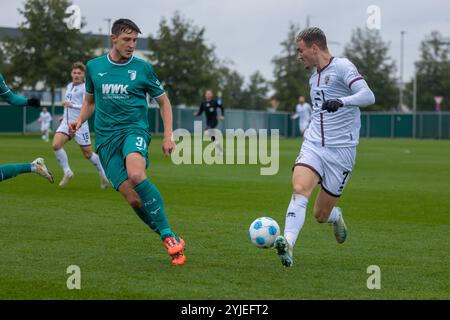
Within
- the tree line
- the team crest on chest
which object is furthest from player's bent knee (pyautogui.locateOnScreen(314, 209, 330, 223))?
the tree line

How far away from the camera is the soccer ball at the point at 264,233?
7996 mm

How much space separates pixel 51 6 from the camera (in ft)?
194

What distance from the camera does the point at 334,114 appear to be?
8.58 m

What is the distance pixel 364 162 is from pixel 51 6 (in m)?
36.9

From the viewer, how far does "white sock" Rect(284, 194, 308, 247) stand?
7.91 metres

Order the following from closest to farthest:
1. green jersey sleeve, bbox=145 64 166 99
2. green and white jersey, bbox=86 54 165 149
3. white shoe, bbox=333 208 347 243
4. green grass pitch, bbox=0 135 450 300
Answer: green grass pitch, bbox=0 135 450 300 → green and white jersey, bbox=86 54 165 149 → green jersey sleeve, bbox=145 64 166 99 → white shoe, bbox=333 208 347 243

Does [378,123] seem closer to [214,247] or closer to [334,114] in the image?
[214,247]

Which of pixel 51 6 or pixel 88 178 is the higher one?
pixel 51 6

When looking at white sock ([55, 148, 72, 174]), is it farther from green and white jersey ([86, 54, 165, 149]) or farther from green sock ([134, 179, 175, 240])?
green sock ([134, 179, 175, 240])

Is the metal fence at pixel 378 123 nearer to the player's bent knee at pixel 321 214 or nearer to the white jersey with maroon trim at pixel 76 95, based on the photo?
the white jersey with maroon trim at pixel 76 95
